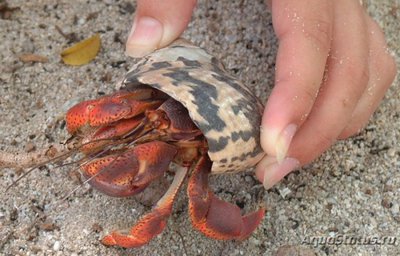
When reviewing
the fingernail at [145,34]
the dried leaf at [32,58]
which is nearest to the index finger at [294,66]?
the fingernail at [145,34]

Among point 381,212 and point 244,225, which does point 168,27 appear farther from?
point 381,212

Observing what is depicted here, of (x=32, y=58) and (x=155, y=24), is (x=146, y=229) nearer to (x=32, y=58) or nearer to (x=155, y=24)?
(x=155, y=24)

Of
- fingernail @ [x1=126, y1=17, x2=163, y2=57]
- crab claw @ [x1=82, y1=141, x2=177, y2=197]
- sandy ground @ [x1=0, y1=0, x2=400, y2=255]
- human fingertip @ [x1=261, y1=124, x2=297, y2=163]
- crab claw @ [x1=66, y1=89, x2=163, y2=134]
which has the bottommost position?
sandy ground @ [x1=0, y1=0, x2=400, y2=255]

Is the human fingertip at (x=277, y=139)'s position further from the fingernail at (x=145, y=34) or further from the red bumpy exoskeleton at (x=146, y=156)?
the fingernail at (x=145, y=34)

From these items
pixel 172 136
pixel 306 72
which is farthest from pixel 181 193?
pixel 306 72

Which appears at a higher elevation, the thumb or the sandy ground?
the thumb

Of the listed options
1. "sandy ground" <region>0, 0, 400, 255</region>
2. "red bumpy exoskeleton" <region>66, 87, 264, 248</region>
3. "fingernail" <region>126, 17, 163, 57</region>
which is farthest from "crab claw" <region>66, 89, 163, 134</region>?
"sandy ground" <region>0, 0, 400, 255</region>

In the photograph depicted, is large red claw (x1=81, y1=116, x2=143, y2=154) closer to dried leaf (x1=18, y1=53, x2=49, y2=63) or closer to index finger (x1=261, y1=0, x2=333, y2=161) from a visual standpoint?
index finger (x1=261, y1=0, x2=333, y2=161)
